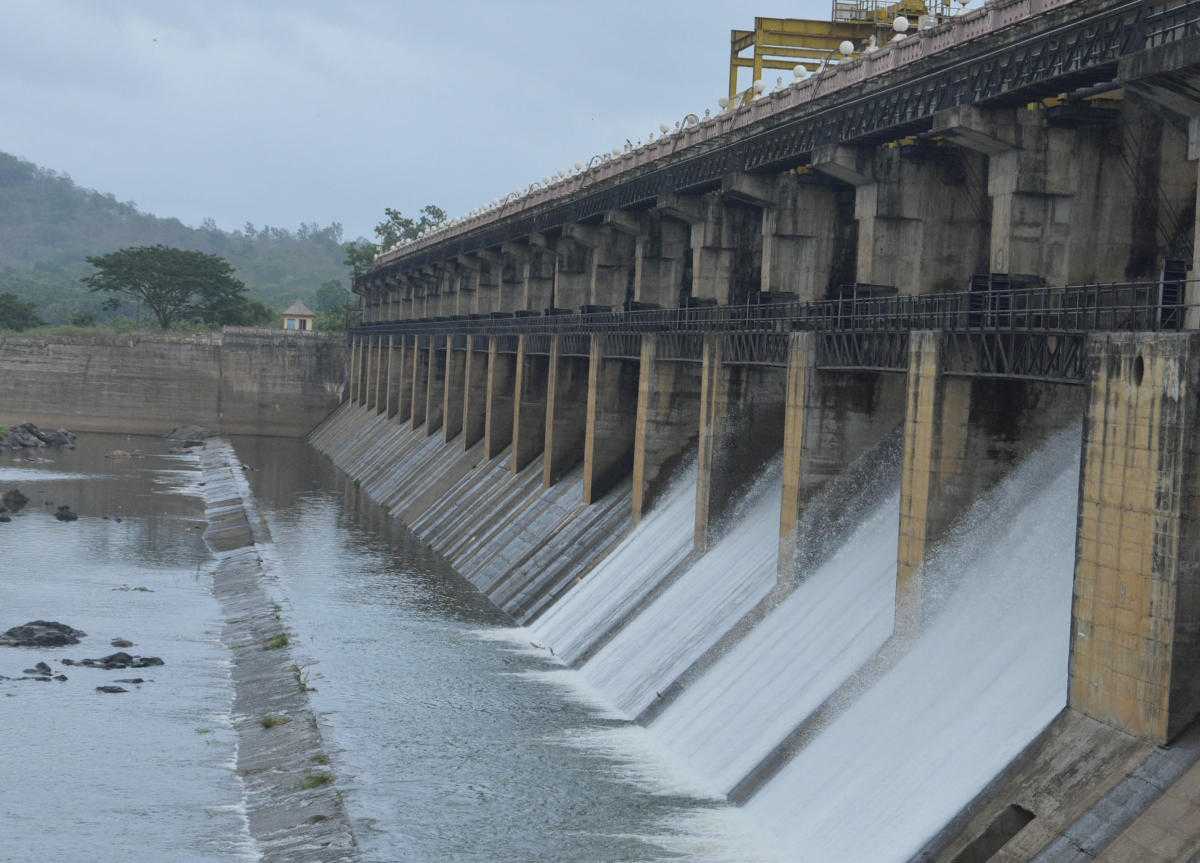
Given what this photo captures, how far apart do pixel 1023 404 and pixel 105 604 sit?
3273cm

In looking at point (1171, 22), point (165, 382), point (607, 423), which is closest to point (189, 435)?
point (165, 382)

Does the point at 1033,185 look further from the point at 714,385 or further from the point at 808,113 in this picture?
the point at 714,385

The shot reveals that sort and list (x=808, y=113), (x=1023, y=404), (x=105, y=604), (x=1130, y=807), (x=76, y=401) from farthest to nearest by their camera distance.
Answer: (x=76, y=401), (x=105, y=604), (x=808, y=113), (x=1023, y=404), (x=1130, y=807)

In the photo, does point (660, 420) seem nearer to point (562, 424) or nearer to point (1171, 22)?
point (562, 424)

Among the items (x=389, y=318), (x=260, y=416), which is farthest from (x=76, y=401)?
(x=389, y=318)

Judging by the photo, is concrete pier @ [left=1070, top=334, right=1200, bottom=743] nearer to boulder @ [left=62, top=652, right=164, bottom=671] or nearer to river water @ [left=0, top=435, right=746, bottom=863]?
river water @ [left=0, top=435, right=746, bottom=863]

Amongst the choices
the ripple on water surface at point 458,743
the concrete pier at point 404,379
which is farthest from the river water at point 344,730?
the concrete pier at point 404,379

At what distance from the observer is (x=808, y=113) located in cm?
4041

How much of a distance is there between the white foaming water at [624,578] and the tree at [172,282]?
114 m

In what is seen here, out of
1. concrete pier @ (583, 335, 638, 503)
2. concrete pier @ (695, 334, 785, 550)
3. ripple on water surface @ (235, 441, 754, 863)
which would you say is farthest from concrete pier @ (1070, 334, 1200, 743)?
concrete pier @ (583, 335, 638, 503)

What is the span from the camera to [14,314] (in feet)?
503

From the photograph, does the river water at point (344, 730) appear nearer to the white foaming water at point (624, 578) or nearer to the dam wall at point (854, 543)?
the white foaming water at point (624, 578)

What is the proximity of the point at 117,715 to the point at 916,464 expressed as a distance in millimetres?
19668

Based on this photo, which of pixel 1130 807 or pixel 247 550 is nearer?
pixel 1130 807
